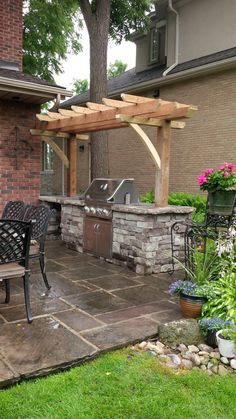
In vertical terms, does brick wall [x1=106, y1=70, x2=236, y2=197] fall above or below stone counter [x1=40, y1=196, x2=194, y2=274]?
above

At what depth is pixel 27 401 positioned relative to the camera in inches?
90.1

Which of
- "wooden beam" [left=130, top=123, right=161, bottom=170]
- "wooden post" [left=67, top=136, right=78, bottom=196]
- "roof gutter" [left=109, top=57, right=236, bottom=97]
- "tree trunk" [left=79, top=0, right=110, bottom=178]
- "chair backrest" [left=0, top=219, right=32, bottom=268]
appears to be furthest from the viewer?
"roof gutter" [left=109, top=57, right=236, bottom=97]

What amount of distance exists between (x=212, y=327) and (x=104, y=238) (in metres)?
3.05

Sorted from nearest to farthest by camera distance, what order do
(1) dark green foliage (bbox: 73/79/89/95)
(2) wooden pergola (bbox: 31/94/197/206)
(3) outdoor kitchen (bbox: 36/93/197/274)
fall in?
(2) wooden pergola (bbox: 31/94/197/206) → (3) outdoor kitchen (bbox: 36/93/197/274) → (1) dark green foliage (bbox: 73/79/89/95)

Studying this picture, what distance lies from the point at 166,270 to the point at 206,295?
1.92m

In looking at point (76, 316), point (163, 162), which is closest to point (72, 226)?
point (163, 162)

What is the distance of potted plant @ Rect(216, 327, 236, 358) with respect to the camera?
9.37ft

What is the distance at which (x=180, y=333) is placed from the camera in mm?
3096

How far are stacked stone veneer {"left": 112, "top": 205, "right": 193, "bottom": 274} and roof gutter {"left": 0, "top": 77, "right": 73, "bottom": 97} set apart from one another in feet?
8.24

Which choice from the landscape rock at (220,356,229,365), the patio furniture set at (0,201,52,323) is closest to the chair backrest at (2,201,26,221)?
the patio furniture set at (0,201,52,323)

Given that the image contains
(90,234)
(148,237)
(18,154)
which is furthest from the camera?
(18,154)

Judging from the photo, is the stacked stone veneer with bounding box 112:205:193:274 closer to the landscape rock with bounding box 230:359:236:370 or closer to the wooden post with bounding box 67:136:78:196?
the wooden post with bounding box 67:136:78:196

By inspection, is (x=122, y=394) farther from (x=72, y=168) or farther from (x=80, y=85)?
(x=80, y=85)

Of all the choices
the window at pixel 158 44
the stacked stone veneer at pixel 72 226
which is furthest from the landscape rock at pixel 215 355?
the window at pixel 158 44
